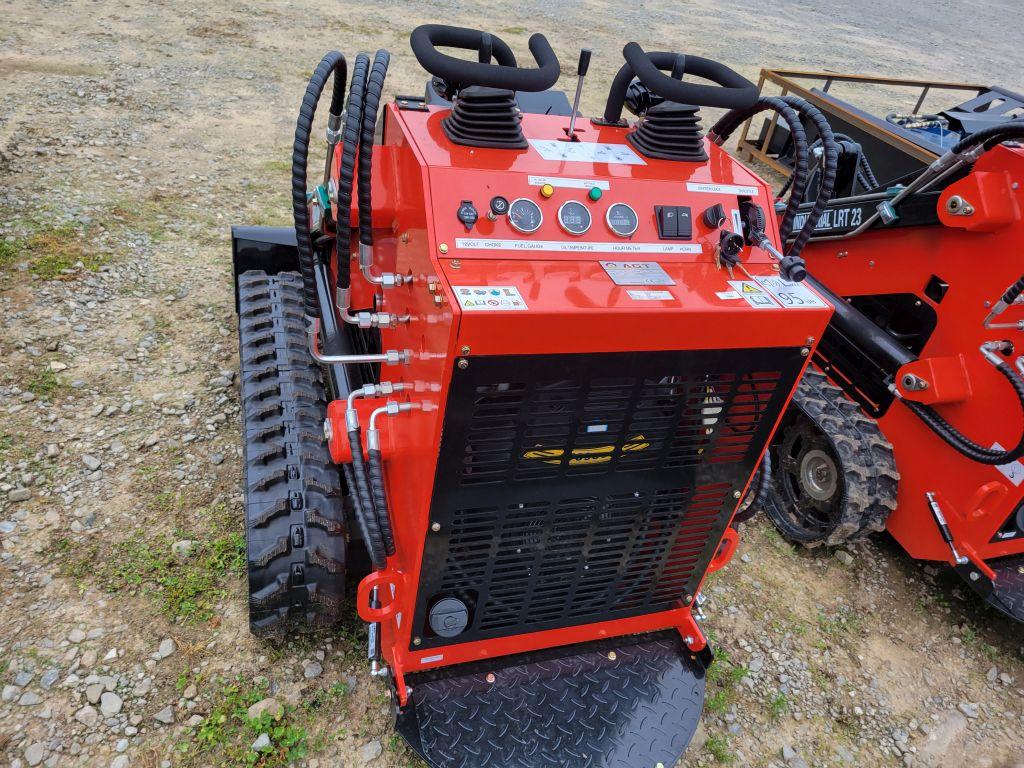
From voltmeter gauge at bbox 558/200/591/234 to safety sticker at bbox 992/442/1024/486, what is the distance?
2058mm

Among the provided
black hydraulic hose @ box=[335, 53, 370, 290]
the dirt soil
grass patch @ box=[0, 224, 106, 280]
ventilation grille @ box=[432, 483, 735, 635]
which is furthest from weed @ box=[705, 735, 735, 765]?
grass patch @ box=[0, 224, 106, 280]

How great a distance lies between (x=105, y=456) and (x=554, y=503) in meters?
2.42

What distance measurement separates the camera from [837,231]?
3.48 meters

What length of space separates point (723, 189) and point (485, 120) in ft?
2.50

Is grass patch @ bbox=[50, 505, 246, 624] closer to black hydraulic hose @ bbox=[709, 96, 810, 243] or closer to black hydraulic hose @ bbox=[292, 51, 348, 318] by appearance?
black hydraulic hose @ bbox=[292, 51, 348, 318]

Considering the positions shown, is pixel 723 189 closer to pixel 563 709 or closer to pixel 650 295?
pixel 650 295

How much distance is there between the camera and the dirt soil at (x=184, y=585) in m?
2.45

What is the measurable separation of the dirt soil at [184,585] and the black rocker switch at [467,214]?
1.75 m

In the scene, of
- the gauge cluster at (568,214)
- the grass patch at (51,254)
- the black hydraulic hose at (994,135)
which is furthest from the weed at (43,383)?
the black hydraulic hose at (994,135)

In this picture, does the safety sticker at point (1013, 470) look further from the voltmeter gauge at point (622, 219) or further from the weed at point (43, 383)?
the weed at point (43, 383)

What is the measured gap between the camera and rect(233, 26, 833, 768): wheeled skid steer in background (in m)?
1.81

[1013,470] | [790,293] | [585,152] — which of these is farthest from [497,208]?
[1013,470]

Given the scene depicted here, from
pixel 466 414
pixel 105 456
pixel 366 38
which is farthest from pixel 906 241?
pixel 366 38

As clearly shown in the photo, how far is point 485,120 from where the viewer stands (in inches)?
79.5
